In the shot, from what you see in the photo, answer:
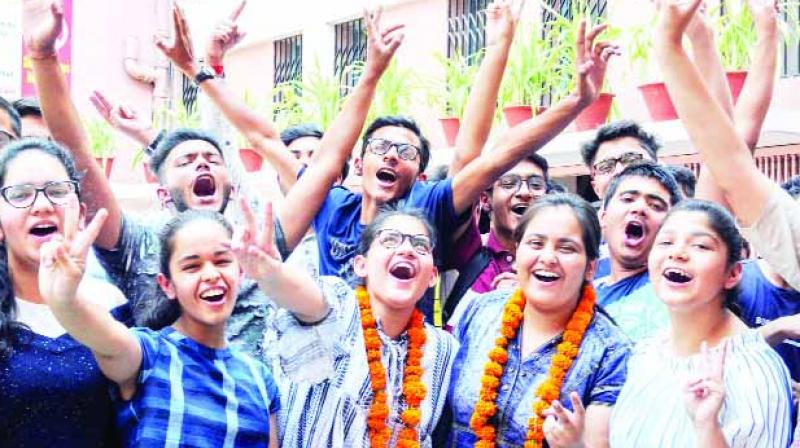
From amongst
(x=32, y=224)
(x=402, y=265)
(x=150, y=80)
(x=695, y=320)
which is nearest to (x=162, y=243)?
(x=32, y=224)

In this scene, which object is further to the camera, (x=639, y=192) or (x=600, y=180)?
(x=600, y=180)

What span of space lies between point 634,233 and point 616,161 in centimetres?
54

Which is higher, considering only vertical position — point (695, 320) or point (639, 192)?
point (639, 192)

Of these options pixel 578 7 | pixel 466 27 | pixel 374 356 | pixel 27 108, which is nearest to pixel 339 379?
pixel 374 356

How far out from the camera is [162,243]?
2842 mm

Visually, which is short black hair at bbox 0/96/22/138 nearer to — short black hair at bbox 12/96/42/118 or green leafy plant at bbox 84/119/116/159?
short black hair at bbox 12/96/42/118

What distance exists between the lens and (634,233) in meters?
3.35

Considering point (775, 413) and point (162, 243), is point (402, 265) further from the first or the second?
point (775, 413)

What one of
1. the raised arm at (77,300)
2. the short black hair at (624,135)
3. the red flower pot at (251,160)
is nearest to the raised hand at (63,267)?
the raised arm at (77,300)

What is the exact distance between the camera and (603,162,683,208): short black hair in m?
3.38

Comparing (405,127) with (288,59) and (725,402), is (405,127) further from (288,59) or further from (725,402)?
(288,59)

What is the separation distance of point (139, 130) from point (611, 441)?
2.10 m

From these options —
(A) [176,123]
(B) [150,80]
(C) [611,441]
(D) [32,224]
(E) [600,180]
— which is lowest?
Result: (C) [611,441]

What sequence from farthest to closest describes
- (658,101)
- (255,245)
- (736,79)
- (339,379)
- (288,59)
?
(288,59), (658,101), (736,79), (339,379), (255,245)
